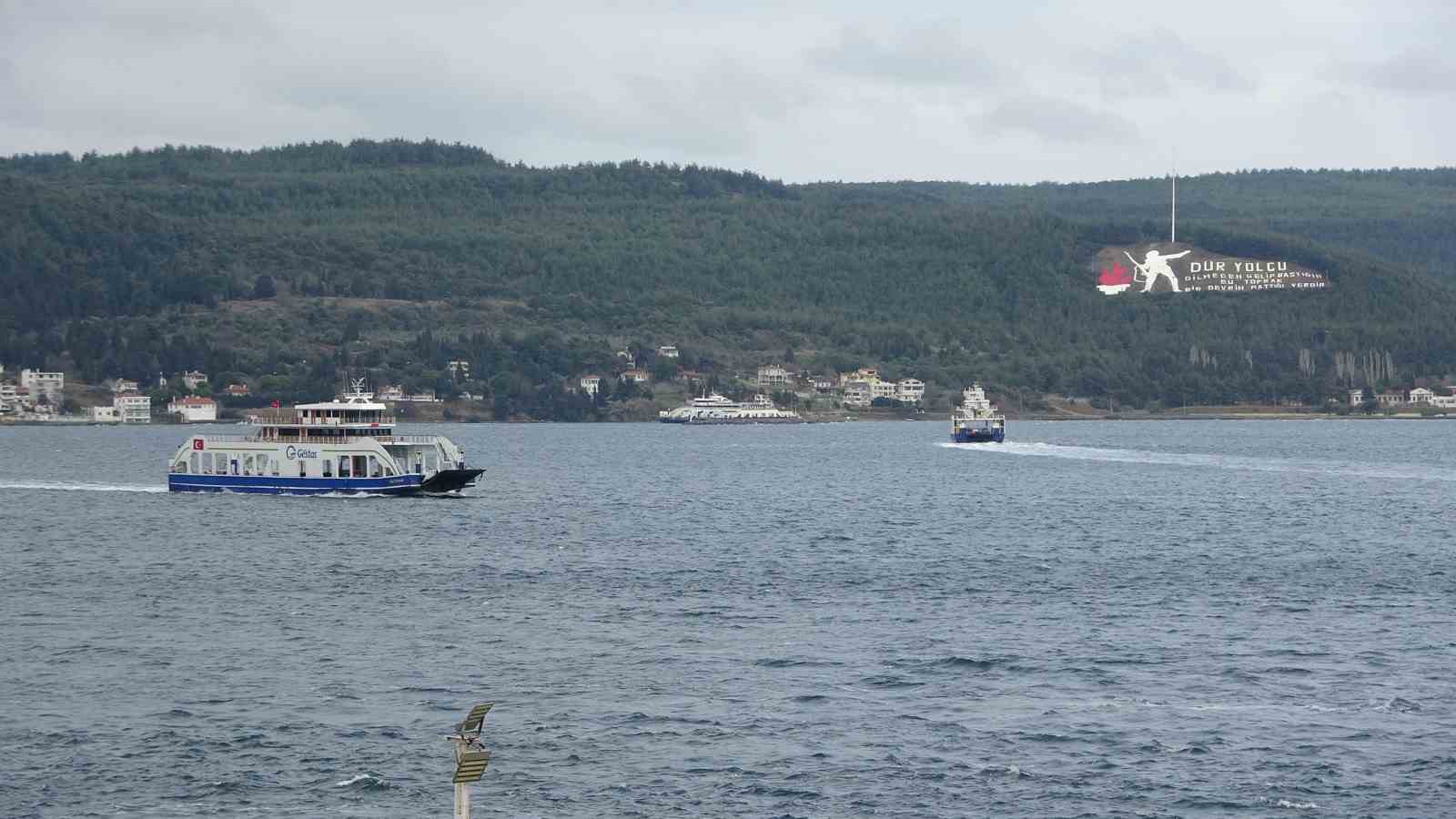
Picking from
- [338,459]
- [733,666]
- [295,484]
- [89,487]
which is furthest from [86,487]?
[733,666]

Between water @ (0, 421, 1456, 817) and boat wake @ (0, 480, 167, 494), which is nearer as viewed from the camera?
water @ (0, 421, 1456, 817)

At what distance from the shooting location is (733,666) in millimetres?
62500

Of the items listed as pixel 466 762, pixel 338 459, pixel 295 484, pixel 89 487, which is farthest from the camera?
pixel 89 487

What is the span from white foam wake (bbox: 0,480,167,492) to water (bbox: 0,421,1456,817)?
101 feet

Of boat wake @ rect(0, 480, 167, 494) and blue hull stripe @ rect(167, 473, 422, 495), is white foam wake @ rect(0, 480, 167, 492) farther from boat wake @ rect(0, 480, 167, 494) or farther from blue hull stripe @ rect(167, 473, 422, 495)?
blue hull stripe @ rect(167, 473, 422, 495)

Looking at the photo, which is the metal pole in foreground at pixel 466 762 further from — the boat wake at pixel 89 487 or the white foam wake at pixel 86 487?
the white foam wake at pixel 86 487

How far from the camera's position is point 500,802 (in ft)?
150

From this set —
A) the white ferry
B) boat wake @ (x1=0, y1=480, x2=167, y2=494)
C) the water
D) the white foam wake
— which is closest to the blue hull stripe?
the white ferry

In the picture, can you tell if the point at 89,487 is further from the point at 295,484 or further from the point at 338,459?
the point at 338,459

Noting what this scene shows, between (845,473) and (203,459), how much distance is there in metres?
66.6

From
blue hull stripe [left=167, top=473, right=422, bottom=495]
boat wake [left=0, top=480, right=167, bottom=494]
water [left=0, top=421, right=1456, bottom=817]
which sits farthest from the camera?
boat wake [left=0, top=480, right=167, bottom=494]

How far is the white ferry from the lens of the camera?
435 feet

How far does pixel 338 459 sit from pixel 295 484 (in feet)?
13.3

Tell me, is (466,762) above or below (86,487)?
above
